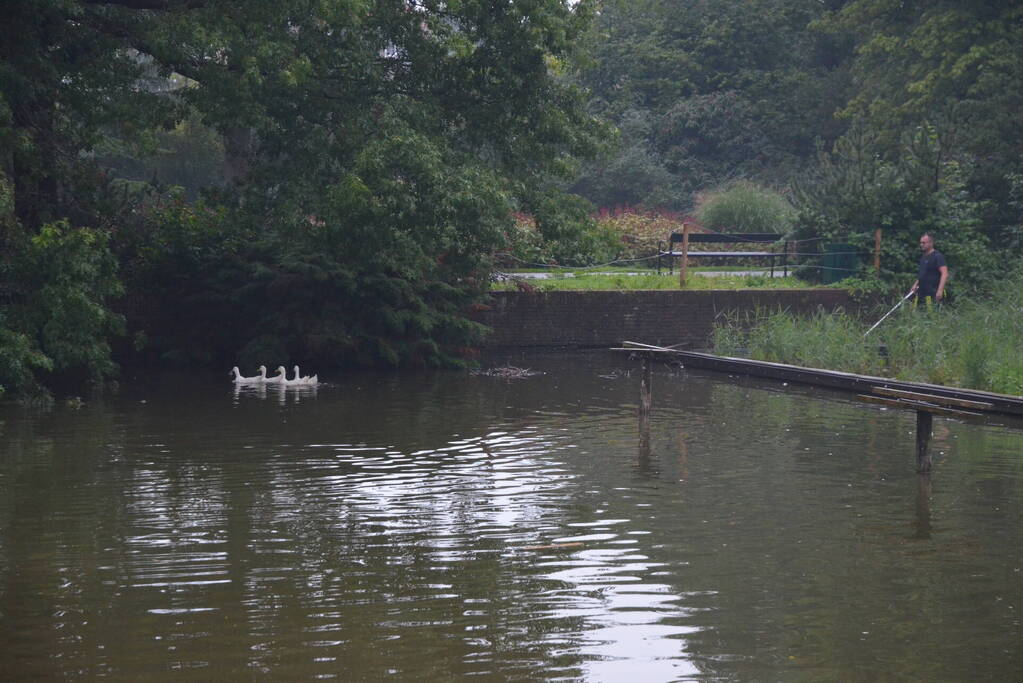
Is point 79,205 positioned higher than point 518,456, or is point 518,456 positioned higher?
point 79,205

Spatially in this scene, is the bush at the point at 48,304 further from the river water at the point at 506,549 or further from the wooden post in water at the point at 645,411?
the wooden post in water at the point at 645,411

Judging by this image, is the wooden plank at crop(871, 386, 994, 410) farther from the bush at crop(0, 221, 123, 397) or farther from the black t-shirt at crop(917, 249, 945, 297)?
the black t-shirt at crop(917, 249, 945, 297)

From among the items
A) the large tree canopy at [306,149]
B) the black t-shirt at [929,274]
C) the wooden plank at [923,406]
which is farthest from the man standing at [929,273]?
the wooden plank at [923,406]

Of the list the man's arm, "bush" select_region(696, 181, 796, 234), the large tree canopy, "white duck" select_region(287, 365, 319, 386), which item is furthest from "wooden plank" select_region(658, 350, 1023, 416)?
"bush" select_region(696, 181, 796, 234)

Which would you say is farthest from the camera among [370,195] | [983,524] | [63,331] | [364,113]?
[364,113]

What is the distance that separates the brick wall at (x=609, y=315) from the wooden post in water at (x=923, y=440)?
46.5 ft

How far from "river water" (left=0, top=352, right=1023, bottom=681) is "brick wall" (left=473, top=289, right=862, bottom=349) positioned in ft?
33.2

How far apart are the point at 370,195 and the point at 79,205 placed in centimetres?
431

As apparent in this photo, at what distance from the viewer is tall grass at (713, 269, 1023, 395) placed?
15.9 meters

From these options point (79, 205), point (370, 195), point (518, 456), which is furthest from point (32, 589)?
point (79, 205)

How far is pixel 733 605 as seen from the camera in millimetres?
7266

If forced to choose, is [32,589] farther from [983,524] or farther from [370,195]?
[370,195]

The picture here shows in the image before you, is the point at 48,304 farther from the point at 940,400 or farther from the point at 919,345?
the point at 919,345

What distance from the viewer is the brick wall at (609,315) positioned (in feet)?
83.6
